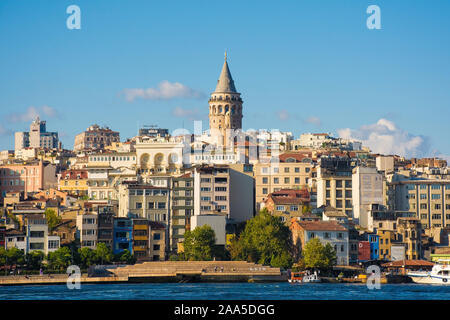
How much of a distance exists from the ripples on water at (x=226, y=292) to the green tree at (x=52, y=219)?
1014 centimetres

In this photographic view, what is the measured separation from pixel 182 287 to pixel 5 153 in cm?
9576

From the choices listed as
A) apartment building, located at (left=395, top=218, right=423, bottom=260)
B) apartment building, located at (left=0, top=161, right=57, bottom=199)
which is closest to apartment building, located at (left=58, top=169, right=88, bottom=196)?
apartment building, located at (left=0, top=161, right=57, bottom=199)

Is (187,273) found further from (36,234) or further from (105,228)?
(36,234)

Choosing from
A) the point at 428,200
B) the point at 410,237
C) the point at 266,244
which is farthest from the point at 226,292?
the point at 428,200

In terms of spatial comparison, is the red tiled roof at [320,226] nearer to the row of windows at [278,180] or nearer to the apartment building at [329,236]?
the apartment building at [329,236]

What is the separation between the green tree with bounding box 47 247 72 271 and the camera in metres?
67.8

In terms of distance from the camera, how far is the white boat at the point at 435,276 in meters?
66.8

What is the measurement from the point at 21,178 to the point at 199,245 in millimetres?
45346

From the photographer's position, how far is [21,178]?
111500mm

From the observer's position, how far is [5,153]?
497ft

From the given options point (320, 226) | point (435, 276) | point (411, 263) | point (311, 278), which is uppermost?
point (320, 226)

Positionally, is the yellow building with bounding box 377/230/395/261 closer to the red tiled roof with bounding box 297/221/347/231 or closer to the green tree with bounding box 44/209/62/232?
the red tiled roof with bounding box 297/221/347/231

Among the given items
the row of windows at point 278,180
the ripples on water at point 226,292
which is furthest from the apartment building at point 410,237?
the row of windows at point 278,180
